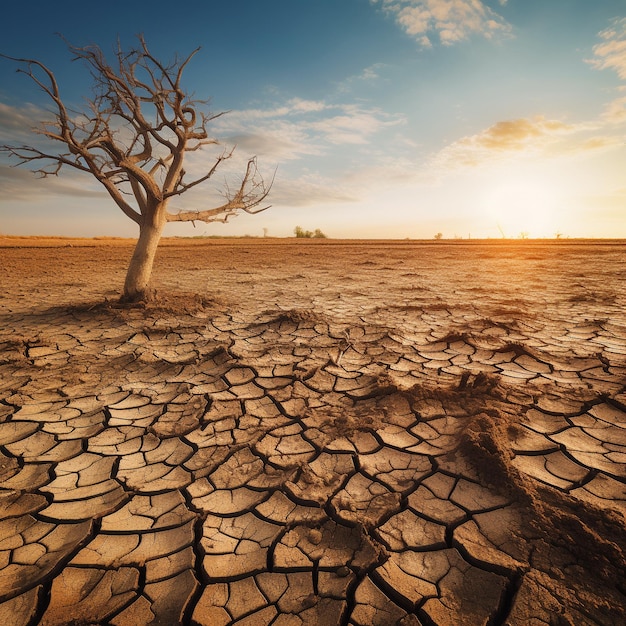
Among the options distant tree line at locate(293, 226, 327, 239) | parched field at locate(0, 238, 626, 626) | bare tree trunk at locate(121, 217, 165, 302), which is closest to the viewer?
parched field at locate(0, 238, 626, 626)

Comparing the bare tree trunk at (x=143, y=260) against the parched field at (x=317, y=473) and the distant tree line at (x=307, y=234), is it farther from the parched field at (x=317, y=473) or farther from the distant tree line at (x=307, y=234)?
the distant tree line at (x=307, y=234)

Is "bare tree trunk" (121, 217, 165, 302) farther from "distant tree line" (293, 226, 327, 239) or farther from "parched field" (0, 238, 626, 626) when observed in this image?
"distant tree line" (293, 226, 327, 239)

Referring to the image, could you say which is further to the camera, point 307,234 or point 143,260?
point 307,234

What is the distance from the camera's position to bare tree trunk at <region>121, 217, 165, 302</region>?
4945 millimetres

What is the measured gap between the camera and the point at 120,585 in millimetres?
1336

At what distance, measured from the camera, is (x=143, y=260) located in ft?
16.7

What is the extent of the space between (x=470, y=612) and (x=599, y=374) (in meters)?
2.45

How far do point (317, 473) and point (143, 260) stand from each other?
14.4 ft

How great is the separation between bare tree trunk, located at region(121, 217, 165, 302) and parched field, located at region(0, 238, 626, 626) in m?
0.97

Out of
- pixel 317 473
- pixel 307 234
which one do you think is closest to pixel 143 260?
pixel 317 473

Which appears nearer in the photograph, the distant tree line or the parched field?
the parched field

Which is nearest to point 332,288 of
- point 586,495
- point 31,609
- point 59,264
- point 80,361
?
point 80,361

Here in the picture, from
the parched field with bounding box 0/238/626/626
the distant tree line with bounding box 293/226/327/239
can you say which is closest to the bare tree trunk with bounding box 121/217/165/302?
the parched field with bounding box 0/238/626/626

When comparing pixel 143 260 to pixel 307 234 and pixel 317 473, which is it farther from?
pixel 307 234
